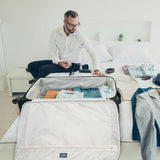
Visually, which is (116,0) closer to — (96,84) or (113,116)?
(96,84)

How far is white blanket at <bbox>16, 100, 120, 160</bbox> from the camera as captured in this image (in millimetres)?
806

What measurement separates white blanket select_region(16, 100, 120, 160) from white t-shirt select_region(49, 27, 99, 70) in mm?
1045

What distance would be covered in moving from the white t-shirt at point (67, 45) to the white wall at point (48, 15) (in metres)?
0.87

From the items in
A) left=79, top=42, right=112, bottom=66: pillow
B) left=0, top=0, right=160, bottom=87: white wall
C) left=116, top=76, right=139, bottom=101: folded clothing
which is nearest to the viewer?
left=116, top=76, right=139, bottom=101: folded clothing

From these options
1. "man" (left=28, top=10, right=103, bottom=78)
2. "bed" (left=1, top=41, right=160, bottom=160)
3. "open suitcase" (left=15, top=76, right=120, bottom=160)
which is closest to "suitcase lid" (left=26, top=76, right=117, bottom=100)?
"bed" (left=1, top=41, right=160, bottom=160)

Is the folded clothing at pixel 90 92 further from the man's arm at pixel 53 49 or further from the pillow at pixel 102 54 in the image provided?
the pillow at pixel 102 54

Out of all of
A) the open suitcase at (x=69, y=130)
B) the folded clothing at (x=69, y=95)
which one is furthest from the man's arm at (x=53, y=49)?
the open suitcase at (x=69, y=130)

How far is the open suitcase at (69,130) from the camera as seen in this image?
31.8 inches

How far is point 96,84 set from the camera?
1266mm

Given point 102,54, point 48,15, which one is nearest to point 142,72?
point 102,54

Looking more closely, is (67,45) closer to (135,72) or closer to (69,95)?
(135,72)

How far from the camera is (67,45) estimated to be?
6.44 ft

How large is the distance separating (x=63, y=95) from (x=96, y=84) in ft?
1.04

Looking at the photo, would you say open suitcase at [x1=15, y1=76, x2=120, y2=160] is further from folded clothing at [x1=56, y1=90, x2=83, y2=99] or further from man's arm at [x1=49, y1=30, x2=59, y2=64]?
man's arm at [x1=49, y1=30, x2=59, y2=64]
